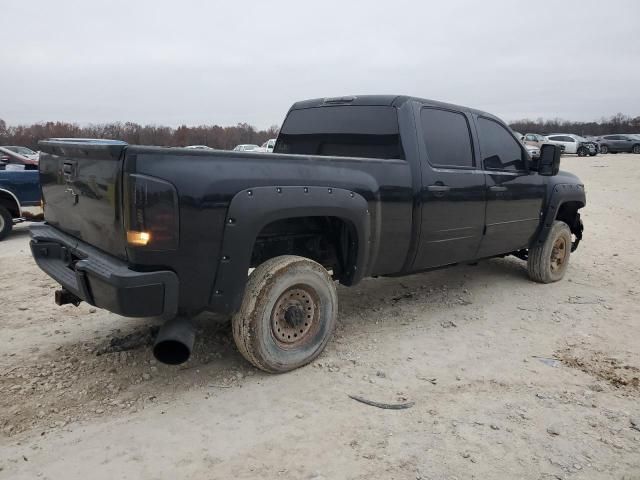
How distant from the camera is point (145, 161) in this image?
262 cm

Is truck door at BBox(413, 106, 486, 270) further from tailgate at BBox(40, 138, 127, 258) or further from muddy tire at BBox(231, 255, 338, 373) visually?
tailgate at BBox(40, 138, 127, 258)

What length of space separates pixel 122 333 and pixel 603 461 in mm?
3413

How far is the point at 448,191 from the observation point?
4.26 m

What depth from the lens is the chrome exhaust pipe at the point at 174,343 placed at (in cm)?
289

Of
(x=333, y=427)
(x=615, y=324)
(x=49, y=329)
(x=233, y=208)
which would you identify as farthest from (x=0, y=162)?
(x=615, y=324)

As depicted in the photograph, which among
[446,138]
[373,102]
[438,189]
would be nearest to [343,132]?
[373,102]

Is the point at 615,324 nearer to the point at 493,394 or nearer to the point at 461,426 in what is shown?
the point at 493,394

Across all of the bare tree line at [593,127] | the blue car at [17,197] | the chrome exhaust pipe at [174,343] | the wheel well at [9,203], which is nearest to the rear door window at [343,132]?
the chrome exhaust pipe at [174,343]

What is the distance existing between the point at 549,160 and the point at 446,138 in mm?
1594

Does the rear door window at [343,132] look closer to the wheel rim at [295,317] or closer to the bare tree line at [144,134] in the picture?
the wheel rim at [295,317]

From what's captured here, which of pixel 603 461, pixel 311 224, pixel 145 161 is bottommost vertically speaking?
pixel 603 461

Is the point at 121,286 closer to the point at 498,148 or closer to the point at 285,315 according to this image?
the point at 285,315

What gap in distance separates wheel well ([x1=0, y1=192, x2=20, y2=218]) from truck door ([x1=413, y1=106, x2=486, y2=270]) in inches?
296

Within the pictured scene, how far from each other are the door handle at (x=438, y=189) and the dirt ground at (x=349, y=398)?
46.5 inches
